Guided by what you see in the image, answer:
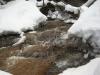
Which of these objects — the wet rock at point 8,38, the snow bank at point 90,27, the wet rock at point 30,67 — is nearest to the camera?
the wet rock at point 30,67

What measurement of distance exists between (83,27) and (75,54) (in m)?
0.85

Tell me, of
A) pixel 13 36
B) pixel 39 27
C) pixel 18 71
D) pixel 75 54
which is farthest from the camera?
pixel 39 27

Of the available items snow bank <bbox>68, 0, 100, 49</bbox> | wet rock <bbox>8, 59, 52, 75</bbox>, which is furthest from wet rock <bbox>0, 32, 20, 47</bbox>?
snow bank <bbox>68, 0, 100, 49</bbox>

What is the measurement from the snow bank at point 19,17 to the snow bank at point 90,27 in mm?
2604

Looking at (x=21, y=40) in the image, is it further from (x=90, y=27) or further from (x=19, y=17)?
(x=90, y=27)

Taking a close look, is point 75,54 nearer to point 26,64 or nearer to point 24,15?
point 26,64

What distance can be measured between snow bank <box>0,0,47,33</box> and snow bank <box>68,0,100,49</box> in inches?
103

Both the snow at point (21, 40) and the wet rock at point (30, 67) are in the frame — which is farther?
the snow at point (21, 40)

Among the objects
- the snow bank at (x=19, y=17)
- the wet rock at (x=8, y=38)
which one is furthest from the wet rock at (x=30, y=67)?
the snow bank at (x=19, y=17)

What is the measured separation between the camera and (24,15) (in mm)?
9859

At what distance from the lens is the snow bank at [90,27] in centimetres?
666

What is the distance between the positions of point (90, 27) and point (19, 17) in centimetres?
383

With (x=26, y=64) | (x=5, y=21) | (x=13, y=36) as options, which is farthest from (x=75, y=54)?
(x=5, y=21)

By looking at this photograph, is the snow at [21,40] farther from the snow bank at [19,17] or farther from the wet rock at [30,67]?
the wet rock at [30,67]
